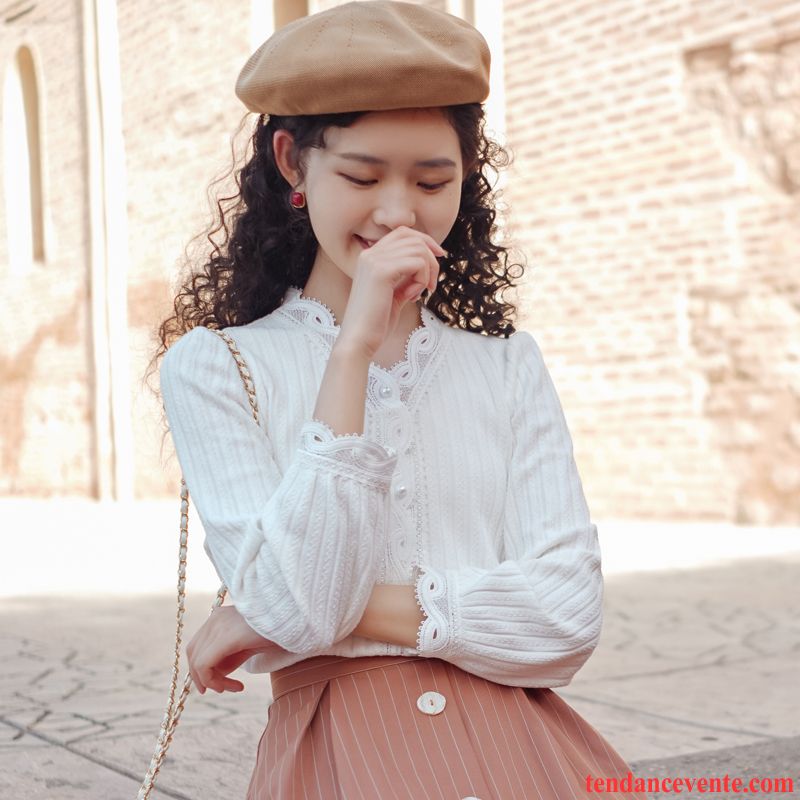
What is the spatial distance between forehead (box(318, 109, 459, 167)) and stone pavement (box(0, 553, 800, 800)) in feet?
5.25

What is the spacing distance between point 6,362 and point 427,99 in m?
14.7

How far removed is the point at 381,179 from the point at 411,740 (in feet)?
2.06

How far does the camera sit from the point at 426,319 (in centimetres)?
175

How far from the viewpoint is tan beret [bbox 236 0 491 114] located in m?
1.50

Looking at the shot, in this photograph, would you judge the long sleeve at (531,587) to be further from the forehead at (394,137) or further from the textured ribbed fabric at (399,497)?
the forehead at (394,137)

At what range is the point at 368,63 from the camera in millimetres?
1489

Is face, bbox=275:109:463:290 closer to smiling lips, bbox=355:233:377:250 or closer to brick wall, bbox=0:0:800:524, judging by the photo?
smiling lips, bbox=355:233:377:250

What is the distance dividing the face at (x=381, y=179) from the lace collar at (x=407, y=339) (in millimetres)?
119

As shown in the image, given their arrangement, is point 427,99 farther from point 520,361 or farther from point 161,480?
point 161,480

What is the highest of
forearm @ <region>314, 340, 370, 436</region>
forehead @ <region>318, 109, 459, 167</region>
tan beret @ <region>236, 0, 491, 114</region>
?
tan beret @ <region>236, 0, 491, 114</region>

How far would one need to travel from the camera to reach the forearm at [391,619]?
1465 mm

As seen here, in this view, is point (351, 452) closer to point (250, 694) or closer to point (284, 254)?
point (284, 254)

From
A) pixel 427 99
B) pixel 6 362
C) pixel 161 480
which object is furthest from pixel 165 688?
pixel 6 362

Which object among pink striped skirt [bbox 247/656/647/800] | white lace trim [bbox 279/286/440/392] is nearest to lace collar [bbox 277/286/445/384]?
white lace trim [bbox 279/286/440/392]
